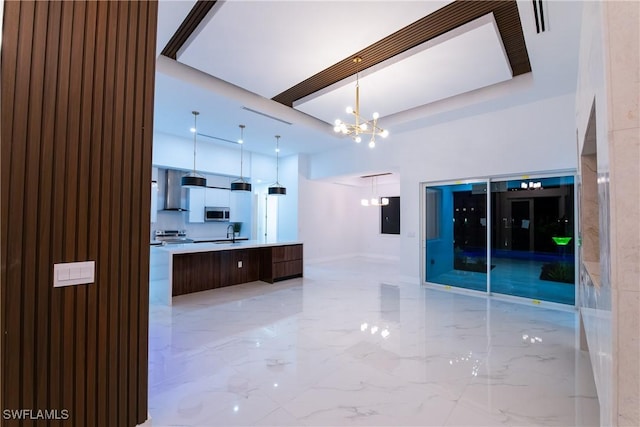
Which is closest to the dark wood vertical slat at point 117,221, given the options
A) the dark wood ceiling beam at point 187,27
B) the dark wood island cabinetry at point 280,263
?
→ the dark wood ceiling beam at point 187,27

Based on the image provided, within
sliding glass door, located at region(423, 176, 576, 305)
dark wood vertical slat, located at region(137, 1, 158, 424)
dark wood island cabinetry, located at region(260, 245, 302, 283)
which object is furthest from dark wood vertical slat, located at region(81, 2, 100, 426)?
sliding glass door, located at region(423, 176, 576, 305)

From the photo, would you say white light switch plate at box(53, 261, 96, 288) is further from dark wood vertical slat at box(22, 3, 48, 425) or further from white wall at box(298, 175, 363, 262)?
white wall at box(298, 175, 363, 262)

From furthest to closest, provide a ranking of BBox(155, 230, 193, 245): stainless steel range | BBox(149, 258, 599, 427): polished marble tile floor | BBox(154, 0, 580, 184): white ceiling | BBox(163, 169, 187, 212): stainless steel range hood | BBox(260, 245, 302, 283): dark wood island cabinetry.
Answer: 1. BBox(163, 169, 187, 212): stainless steel range hood
2. BBox(155, 230, 193, 245): stainless steel range
3. BBox(260, 245, 302, 283): dark wood island cabinetry
4. BBox(154, 0, 580, 184): white ceiling
5. BBox(149, 258, 599, 427): polished marble tile floor

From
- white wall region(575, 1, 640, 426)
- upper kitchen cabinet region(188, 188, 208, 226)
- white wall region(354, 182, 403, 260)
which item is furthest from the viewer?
white wall region(354, 182, 403, 260)

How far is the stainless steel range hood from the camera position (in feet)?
24.6

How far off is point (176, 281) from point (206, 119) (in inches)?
126

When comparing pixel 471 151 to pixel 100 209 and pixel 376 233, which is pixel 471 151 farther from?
pixel 100 209

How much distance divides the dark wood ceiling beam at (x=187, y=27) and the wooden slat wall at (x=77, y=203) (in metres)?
1.45

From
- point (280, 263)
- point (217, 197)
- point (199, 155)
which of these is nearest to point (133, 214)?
point (280, 263)

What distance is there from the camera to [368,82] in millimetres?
4406

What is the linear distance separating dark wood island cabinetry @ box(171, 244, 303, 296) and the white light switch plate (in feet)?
12.3

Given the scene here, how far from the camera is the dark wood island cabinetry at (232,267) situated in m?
5.41

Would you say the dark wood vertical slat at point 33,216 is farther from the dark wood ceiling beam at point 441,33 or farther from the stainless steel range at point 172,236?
the stainless steel range at point 172,236

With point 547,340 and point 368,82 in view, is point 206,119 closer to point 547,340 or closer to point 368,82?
point 368,82
